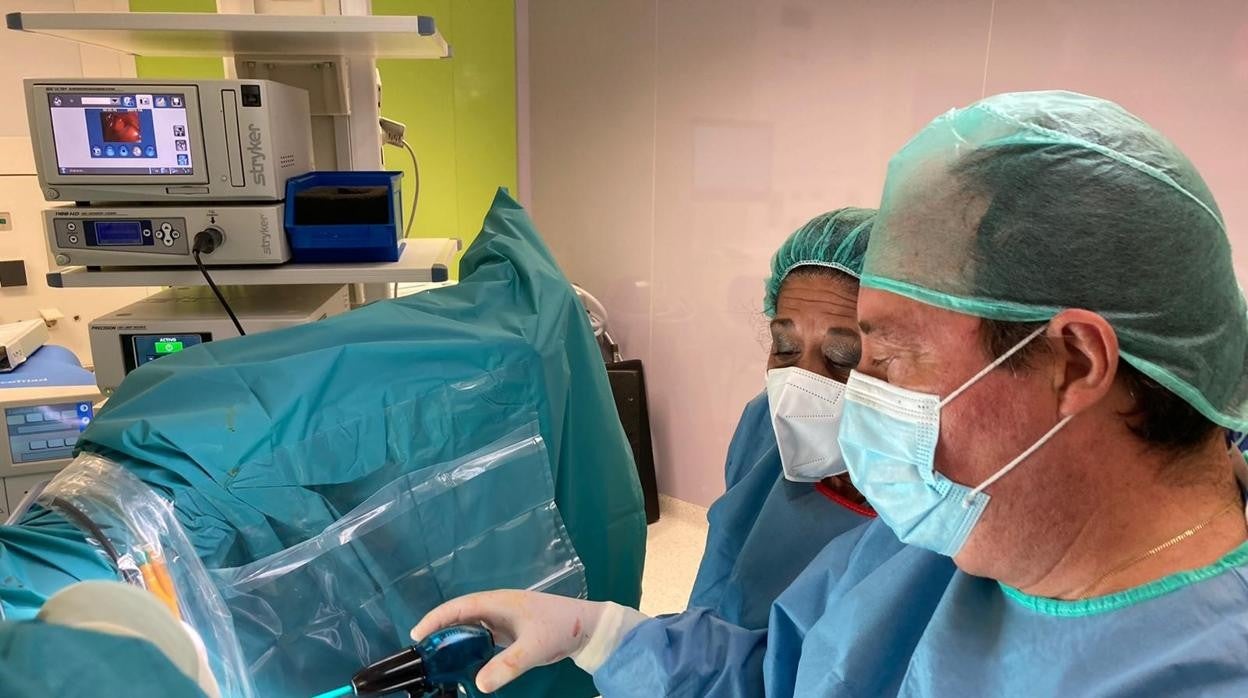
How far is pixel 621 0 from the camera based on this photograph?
289cm

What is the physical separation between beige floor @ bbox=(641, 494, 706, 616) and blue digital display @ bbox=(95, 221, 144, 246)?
66.0 inches

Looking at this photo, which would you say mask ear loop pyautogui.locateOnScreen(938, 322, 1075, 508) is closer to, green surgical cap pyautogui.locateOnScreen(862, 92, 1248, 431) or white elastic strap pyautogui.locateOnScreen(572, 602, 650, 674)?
green surgical cap pyautogui.locateOnScreen(862, 92, 1248, 431)

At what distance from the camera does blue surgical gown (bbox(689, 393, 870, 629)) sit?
1.16 metres

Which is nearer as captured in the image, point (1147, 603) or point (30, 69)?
point (1147, 603)

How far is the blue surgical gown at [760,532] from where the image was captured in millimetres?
1155

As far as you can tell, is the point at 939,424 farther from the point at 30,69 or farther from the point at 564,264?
the point at 30,69

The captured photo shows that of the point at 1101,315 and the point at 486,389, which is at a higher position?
the point at 1101,315

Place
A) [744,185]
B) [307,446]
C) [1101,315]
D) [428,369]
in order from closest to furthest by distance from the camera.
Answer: [1101,315]
[307,446]
[428,369]
[744,185]

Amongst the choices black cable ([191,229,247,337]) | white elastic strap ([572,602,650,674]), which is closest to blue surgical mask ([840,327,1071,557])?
white elastic strap ([572,602,650,674])

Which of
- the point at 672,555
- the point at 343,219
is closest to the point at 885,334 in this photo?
the point at 343,219

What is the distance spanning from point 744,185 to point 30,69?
2538 millimetres

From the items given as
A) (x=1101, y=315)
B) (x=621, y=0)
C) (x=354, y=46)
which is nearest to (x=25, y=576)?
→ (x=1101, y=315)

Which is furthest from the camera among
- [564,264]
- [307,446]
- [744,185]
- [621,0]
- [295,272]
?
[564,264]

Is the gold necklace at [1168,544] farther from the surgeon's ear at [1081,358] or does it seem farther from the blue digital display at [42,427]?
the blue digital display at [42,427]
